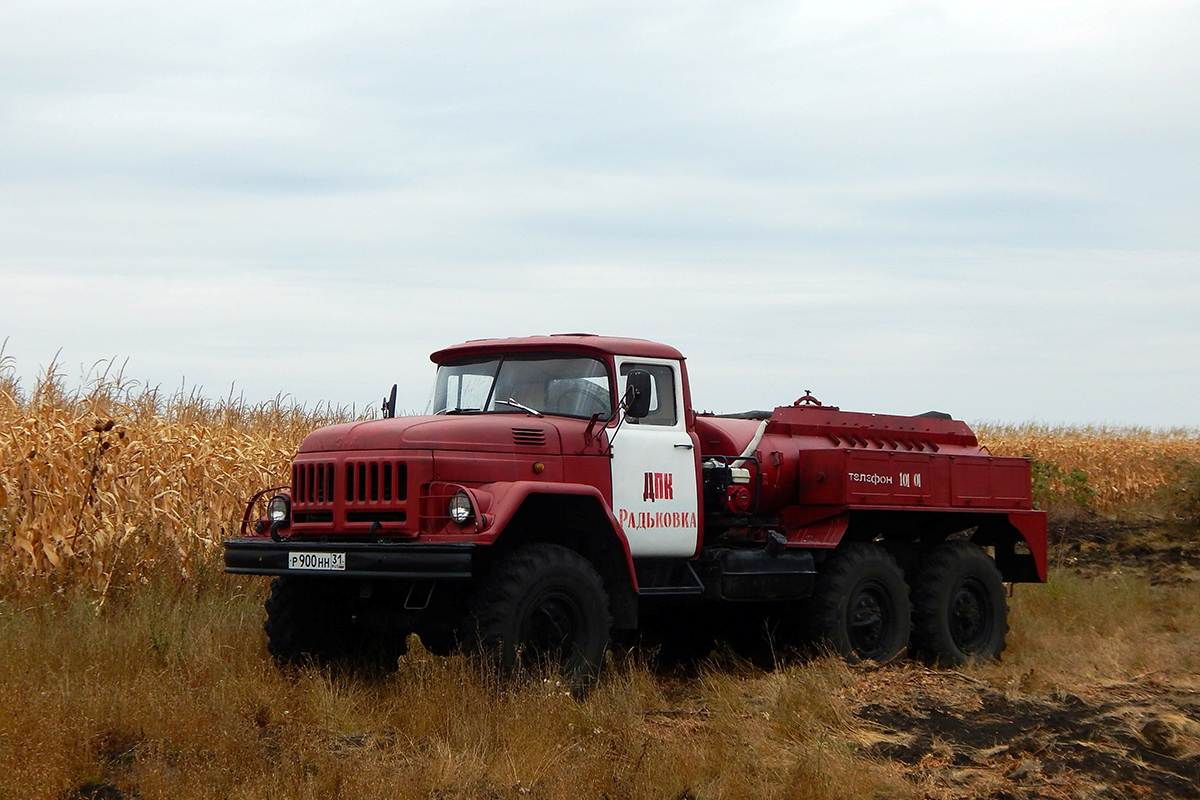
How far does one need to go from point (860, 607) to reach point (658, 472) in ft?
9.40

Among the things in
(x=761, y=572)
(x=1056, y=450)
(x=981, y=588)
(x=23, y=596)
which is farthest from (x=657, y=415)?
(x=1056, y=450)

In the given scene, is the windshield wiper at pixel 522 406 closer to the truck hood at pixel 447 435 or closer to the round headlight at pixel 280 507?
the truck hood at pixel 447 435

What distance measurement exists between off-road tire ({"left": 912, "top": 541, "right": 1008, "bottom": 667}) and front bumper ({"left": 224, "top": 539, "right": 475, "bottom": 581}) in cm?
608

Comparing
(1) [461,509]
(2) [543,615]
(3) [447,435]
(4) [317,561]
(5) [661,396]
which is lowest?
(2) [543,615]

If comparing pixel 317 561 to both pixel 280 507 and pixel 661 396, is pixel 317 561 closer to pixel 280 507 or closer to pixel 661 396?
pixel 280 507

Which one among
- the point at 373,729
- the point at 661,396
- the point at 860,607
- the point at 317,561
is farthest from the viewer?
the point at 860,607

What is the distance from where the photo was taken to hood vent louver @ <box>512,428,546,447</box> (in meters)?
10.1

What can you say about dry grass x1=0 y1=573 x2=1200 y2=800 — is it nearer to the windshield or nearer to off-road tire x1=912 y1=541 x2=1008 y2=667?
off-road tire x1=912 y1=541 x2=1008 y2=667

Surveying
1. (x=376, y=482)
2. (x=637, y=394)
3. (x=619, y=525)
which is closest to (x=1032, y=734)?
(x=619, y=525)

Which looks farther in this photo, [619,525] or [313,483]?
[619,525]

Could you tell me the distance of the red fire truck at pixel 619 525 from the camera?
945 cm

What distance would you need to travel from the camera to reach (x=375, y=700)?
9.37 meters

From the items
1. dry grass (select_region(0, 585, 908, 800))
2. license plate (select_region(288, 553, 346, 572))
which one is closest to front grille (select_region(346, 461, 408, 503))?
license plate (select_region(288, 553, 346, 572))

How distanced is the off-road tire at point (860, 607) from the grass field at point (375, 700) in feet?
1.20
